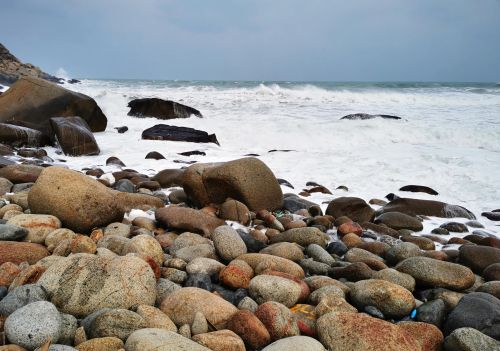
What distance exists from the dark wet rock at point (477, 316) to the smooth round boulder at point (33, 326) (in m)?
2.34

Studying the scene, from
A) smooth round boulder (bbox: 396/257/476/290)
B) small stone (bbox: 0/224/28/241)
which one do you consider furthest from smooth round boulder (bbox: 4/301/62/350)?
smooth round boulder (bbox: 396/257/476/290)

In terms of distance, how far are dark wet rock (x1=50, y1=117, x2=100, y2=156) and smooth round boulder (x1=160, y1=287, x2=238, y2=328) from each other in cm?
656

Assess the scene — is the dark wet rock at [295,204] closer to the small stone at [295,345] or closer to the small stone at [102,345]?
the small stone at [295,345]

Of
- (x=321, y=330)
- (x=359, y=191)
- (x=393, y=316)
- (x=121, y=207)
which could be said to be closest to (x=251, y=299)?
(x=321, y=330)

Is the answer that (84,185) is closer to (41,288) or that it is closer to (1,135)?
(41,288)

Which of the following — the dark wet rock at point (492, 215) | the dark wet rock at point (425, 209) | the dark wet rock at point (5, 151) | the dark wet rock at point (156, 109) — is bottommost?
the dark wet rock at point (492, 215)

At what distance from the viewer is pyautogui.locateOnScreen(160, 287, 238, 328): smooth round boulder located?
242 cm

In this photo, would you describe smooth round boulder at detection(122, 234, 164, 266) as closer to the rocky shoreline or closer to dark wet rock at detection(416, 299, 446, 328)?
the rocky shoreline

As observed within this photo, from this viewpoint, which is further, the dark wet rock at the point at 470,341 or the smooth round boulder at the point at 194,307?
the smooth round boulder at the point at 194,307

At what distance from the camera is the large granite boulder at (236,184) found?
513 cm

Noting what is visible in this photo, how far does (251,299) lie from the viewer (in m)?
2.69

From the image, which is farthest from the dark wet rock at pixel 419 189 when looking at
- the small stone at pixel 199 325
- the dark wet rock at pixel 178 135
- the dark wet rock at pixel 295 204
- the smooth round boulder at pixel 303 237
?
the small stone at pixel 199 325

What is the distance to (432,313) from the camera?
2.71m

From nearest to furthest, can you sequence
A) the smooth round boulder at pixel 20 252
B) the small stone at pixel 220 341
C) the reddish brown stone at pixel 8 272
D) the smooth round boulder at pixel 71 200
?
1. the small stone at pixel 220 341
2. the reddish brown stone at pixel 8 272
3. the smooth round boulder at pixel 20 252
4. the smooth round boulder at pixel 71 200
